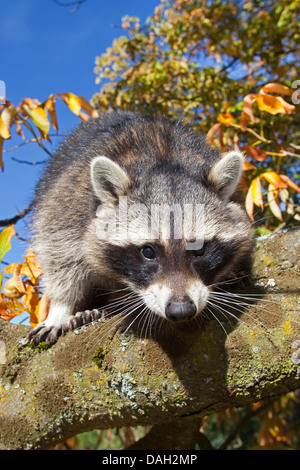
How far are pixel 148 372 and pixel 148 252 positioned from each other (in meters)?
0.75

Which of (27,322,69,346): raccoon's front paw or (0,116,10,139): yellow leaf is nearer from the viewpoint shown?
(27,322,69,346): raccoon's front paw

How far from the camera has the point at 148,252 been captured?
286 cm

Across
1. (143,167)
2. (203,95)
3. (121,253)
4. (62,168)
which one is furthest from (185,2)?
(121,253)

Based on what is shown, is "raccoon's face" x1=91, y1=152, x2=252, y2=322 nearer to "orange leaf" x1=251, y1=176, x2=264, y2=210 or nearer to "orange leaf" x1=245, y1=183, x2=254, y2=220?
"orange leaf" x1=245, y1=183, x2=254, y2=220

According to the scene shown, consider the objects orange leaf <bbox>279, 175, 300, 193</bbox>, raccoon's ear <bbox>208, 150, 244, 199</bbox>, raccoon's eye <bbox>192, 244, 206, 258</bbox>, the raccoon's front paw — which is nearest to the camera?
raccoon's eye <bbox>192, 244, 206, 258</bbox>

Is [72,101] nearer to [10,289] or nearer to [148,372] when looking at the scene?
[10,289]

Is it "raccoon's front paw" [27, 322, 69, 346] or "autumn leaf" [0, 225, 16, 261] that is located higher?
"autumn leaf" [0, 225, 16, 261]

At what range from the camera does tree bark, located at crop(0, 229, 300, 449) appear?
244 centimetres

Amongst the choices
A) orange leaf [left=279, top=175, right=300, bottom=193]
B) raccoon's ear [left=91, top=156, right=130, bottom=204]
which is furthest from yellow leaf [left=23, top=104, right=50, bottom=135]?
orange leaf [left=279, top=175, right=300, bottom=193]

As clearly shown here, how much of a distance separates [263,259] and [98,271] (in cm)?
121

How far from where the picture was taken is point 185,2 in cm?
761

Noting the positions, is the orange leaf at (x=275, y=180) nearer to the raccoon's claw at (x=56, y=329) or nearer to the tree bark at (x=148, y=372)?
the tree bark at (x=148, y=372)

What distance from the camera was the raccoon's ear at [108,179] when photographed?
303cm

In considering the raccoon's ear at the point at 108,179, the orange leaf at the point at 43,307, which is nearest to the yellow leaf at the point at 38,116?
the raccoon's ear at the point at 108,179
